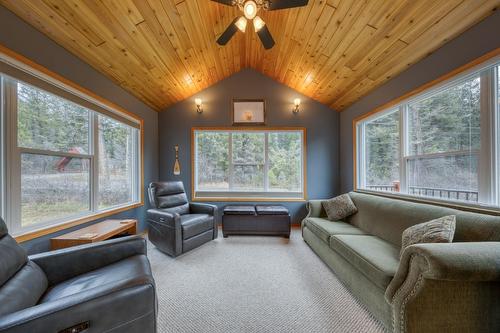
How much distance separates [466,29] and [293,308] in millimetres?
2919

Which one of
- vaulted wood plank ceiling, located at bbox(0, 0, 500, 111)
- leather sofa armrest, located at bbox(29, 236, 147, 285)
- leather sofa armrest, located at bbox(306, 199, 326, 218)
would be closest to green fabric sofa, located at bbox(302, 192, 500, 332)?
leather sofa armrest, located at bbox(306, 199, 326, 218)


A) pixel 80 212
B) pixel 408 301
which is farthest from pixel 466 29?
pixel 80 212

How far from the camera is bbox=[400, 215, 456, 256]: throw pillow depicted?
4.62ft

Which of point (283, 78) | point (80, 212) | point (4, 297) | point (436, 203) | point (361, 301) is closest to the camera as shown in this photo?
point (4, 297)

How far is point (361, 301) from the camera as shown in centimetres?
167

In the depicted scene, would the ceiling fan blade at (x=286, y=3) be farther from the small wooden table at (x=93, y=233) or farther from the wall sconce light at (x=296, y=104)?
the small wooden table at (x=93, y=233)

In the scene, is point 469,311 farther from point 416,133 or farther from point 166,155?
point 166,155

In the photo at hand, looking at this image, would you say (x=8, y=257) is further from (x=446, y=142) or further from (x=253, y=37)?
(x=446, y=142)

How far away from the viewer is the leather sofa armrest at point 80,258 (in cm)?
135

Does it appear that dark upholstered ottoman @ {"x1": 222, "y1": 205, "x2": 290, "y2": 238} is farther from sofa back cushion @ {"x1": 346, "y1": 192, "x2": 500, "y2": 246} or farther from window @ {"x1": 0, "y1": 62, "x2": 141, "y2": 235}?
window @ {"x1": 0, "y1": 62, "x2": 141, "y2": 235}

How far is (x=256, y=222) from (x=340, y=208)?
137 cm

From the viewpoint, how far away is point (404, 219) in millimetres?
1995

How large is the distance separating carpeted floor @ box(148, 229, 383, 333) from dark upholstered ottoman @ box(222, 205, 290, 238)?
0.57 meters

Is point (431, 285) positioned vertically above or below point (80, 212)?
below
